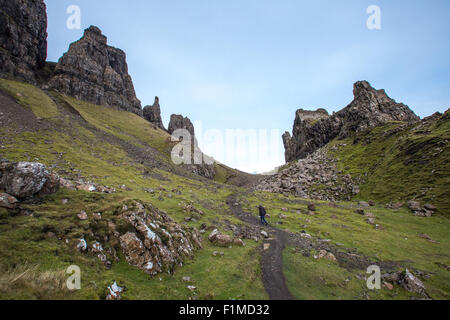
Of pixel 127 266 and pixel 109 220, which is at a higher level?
pixel 109 220

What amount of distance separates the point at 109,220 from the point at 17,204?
5.67 m

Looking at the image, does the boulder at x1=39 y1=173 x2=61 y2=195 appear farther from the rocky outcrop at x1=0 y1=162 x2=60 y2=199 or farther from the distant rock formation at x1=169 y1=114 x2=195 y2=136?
the distant rock formation at x1=169 y1=114 x2=195 y2=136

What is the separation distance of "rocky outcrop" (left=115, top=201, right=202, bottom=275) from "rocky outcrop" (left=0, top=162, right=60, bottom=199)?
6381mm

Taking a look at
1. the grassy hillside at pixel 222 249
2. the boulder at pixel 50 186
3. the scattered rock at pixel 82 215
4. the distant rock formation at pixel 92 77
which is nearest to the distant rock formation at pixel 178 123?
the distant rock formation at pixel 92 77

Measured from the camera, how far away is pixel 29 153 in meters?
35.8

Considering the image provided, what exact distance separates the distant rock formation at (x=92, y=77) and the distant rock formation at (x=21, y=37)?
1259 cm

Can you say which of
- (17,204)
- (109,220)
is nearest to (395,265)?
(109,220)

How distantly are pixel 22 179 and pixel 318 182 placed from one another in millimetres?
70723

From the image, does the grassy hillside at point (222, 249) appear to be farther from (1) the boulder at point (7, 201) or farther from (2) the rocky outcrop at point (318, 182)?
(2) the rocky outcrop at point (318, 182)

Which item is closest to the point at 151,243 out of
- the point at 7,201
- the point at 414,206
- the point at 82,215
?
the point at 82,215

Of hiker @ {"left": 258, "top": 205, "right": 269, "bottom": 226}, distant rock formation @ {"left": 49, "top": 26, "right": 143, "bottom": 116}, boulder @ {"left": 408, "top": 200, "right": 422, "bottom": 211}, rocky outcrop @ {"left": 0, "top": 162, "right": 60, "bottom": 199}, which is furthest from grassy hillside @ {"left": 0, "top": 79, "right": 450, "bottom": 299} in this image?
distant rock formation @ {"left": 49, "top": 26, "right": 143, "bottom": 116}

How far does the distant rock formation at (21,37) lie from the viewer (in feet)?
301
